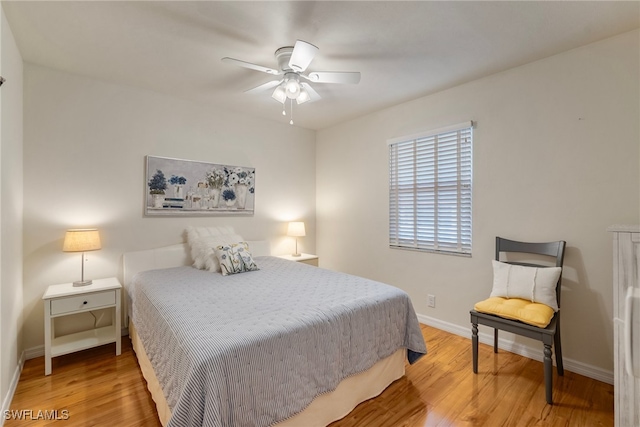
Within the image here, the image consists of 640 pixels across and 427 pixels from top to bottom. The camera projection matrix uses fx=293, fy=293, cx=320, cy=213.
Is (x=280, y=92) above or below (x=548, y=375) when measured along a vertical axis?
above

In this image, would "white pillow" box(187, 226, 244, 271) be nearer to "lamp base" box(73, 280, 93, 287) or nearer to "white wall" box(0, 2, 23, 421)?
"lamp base" box(73, 280, 93, 287)

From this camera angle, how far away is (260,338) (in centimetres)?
146

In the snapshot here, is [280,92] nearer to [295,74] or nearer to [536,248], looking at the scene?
[295,74]

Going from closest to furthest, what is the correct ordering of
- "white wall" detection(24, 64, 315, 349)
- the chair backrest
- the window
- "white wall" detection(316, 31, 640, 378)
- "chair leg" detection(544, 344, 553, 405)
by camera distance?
"chair leg" detection(544, 344, 553, 405)
"white wall" detection(316, 31, 640, 378)
the chair backrest
"white wall" detection(24, 64, 315, 349)
the window

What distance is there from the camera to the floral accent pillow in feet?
9.04

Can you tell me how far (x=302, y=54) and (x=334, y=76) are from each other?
359 mm

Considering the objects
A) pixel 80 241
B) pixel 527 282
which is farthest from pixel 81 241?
pixel 527 282

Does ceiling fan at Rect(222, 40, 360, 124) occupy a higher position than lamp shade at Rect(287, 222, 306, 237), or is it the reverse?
ceiling fan at Rect(222, 40, 360, 124)

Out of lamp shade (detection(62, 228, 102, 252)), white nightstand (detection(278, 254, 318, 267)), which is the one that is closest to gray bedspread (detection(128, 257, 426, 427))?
lamp shade (detection(62, 228, 102, 252))

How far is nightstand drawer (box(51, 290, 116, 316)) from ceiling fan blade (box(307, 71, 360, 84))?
2.47 meters

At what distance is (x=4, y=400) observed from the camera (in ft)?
5.94

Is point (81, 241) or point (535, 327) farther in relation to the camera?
point (81, 241)

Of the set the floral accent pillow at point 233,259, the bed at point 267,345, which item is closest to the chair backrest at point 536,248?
the bed at point 267,345

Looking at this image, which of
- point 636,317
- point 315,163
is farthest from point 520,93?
point 315,163
